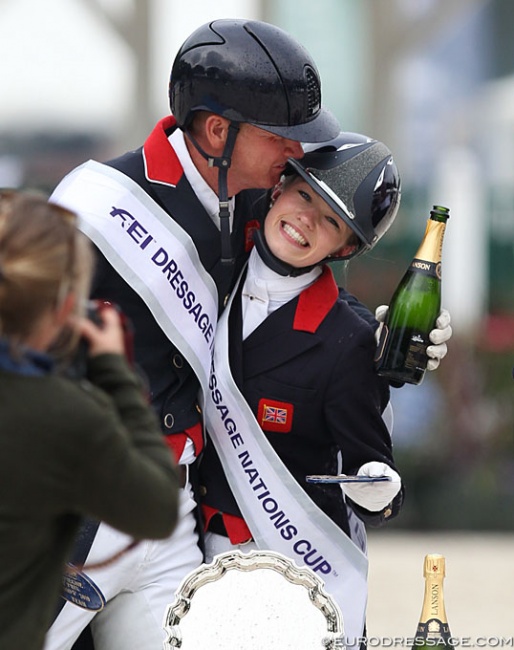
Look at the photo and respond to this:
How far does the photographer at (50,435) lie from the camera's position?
92.4 inches

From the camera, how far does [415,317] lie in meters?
3.66

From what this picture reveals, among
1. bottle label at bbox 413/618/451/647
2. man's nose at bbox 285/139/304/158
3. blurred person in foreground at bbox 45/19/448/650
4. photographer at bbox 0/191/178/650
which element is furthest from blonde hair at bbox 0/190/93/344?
bottle label at bbox 413/618/451/647

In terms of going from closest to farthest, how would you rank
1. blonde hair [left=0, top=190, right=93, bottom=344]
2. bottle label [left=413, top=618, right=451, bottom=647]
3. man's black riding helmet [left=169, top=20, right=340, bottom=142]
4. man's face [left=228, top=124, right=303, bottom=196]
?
1. blonde hair [left=0, top=190, right=93, bottom=344]
2. bottle label [left=413, top=618, right=451, bottom=647]
3. man's black riding helmet [left=169, top=20, right=340, bottom=142]
4. man's face [left=228, top=124, right=303, bottom=196]

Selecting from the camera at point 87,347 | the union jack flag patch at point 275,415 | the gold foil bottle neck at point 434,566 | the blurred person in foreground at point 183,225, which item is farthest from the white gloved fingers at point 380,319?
the camera at point 87,347

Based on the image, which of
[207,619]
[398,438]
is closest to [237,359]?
[207,619]

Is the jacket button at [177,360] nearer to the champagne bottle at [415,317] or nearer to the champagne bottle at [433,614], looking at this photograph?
the champagne bottle at [415,317]

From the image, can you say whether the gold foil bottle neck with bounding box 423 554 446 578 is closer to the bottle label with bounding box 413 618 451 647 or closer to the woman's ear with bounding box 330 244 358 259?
the bottle label with bounding box 413 618 451 647

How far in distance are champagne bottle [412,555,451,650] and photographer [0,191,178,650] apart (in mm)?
1189

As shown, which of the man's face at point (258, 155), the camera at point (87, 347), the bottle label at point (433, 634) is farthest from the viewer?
the man's face at point (258, 155)

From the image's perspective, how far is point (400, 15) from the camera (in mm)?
12594

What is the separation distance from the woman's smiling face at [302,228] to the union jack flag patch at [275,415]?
0.36 m

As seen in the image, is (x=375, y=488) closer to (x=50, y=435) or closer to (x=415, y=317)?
(x=415, y=317)

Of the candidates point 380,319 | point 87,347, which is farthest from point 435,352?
point 87,347

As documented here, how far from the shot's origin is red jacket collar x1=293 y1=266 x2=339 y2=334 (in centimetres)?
374
